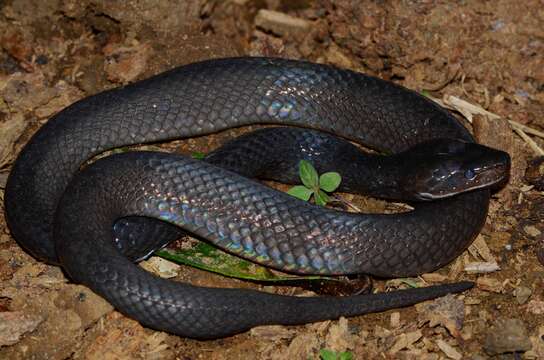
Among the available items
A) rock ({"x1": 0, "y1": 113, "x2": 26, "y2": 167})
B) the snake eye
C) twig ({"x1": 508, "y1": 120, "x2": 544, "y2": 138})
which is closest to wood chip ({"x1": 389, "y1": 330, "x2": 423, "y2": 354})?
the snake eye

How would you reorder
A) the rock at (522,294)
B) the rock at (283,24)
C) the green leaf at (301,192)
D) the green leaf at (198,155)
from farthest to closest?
1. the rock at (283,24)
2. the green leaf at (198,155)
3. the green leaf at (301,192)
4. the rock at (522,294)


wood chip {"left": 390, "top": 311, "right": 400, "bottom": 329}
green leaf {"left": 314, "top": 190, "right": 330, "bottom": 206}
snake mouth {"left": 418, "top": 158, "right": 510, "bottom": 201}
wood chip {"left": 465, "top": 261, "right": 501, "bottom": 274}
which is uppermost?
snake mouth {"left": 418, "top": 158, "right": 510, "bottom": 201}

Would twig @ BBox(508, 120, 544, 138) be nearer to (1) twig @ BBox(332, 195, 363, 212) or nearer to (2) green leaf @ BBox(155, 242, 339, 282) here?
(1) twig @ BBox(332, 195, 363, 212)

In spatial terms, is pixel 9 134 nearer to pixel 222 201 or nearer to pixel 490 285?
pixel 222 201

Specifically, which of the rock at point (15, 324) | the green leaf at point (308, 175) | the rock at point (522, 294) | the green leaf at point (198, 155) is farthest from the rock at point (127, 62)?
the rock at point (522, 294)

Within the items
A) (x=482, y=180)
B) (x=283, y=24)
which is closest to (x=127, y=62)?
(x=283, y=24)

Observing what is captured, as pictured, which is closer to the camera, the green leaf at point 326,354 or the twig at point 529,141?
the green leaf at point 326,354

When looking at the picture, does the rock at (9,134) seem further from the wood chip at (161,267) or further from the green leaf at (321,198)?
the green leaf at (321,198)
